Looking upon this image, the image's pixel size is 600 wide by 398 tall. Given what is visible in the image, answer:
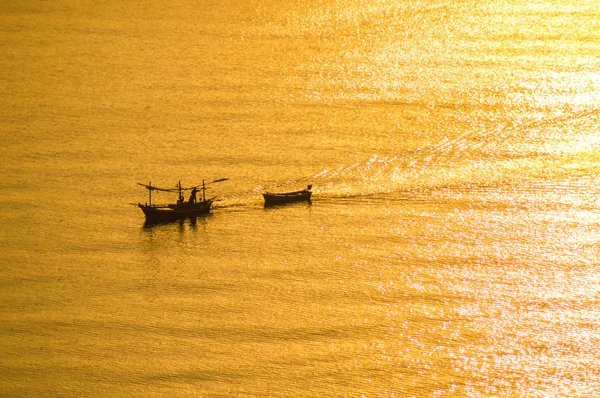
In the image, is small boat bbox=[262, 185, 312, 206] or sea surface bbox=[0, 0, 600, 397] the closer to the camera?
sea surface bbox=[0, 0, 600, 397]

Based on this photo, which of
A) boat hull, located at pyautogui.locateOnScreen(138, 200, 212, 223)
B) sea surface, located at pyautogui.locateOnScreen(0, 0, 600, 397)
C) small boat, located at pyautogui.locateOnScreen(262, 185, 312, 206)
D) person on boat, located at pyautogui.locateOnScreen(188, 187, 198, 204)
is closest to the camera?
sea surface, located at pyautogui.locateOnScreen(0, 0, 600, 397)

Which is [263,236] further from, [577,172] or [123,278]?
[577,172]

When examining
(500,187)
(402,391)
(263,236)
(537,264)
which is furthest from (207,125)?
(402,391)

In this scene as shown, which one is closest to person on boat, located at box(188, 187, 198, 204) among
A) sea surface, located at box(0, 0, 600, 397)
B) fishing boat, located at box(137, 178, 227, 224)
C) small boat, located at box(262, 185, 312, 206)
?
fishing boat, located at box(137, 178, 227, 224)

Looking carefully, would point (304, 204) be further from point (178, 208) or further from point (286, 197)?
point (178, 208)

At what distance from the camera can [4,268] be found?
63.0 metres

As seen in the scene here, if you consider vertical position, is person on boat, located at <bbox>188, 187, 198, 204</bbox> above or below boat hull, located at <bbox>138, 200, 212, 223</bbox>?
above

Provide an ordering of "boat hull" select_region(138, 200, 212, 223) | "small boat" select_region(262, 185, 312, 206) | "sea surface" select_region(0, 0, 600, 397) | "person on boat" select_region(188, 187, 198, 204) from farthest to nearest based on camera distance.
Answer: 1. "small boat" select_region(262, 185, 312, 206)
2. "person on boat" select_region(188, 187, 198, 204)
3. "boat hull" select_region(138, 200, 212, 223)
4. "sea surface" select_region(0, 0, 600, 397)

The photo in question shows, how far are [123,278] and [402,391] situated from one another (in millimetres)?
16977

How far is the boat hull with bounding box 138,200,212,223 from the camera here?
2719 inches

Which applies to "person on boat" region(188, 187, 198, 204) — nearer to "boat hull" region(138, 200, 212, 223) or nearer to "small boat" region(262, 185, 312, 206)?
"boat hull" region(138, 200, 212, 223)

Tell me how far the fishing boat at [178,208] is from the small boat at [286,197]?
8.93ft

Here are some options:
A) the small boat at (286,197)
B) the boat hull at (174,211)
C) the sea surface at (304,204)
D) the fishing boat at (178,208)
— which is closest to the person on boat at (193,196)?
the fishing boat at (178,208)

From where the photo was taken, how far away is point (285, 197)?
69.7m
